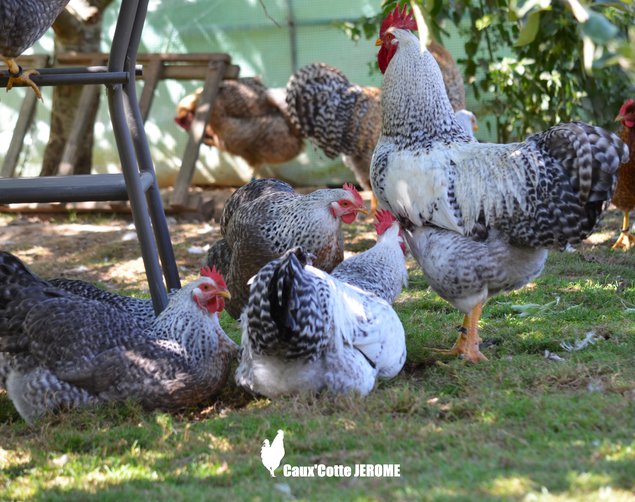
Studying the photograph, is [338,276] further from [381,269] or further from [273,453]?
[273,453]

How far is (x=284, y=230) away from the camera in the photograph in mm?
5383

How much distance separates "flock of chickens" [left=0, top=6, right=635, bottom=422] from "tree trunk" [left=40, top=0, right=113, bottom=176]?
5.59m

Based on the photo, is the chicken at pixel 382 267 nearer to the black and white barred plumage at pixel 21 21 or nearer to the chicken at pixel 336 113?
the black and white barred plumage at pixel 21 21

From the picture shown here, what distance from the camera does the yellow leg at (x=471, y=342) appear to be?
16.7 feet

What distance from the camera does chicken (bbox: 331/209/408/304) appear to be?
5211 millimetres

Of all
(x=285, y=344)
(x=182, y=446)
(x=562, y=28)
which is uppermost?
(x=562, y=28)

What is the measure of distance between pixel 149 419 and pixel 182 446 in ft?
1.62

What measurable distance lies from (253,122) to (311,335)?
678 centimetres

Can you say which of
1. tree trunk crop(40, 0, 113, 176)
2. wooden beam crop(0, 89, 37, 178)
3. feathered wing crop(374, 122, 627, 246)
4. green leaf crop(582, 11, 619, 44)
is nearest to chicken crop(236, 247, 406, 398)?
feathered wing crop(374, 122, 627, 246)

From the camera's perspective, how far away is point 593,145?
4668mm

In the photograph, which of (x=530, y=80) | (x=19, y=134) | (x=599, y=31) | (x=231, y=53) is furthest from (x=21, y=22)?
(x=231, y=53)

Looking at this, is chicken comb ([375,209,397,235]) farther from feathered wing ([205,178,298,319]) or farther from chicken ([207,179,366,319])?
feathered wing ([205,178,298,319])

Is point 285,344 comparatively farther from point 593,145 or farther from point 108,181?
point 593,145

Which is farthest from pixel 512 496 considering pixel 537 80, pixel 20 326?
pixel 537 80
